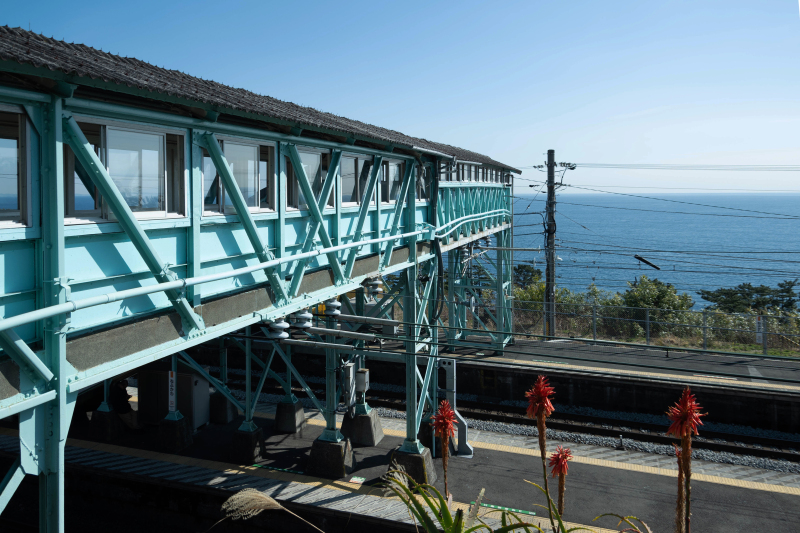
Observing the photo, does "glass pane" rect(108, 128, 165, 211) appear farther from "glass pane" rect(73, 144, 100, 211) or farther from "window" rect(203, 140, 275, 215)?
"window" rect(203, 140, 275, 215)

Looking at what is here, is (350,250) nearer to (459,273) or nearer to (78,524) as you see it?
(78,524)

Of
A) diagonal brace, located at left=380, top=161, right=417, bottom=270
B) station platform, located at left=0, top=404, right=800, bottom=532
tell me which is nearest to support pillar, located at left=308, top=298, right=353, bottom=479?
station platform, located at left=0, top=404, right=800, bottom=532

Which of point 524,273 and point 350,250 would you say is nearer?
point 350,250

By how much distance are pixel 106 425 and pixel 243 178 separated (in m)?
9.06

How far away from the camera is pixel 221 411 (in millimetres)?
14773

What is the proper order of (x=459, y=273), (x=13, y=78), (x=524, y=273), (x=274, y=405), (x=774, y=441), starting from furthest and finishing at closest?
(x=524, y=273) < (x=459, y=273) < (x=274, y=405) < (x=774, y=441) < (x=13, y=78)

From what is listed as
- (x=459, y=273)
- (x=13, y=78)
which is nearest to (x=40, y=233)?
(x=13, y=78)

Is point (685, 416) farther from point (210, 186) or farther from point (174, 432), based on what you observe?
point (174, 432)

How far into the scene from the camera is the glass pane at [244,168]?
703cm

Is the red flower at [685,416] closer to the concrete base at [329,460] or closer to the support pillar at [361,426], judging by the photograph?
the concrete base at [329,460]

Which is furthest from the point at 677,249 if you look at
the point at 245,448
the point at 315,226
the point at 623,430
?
the point at 315,226

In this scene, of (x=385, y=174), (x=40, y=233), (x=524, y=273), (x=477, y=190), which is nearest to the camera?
(x=40, y=233)

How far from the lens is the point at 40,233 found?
4578 mm

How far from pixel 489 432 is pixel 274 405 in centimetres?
575
